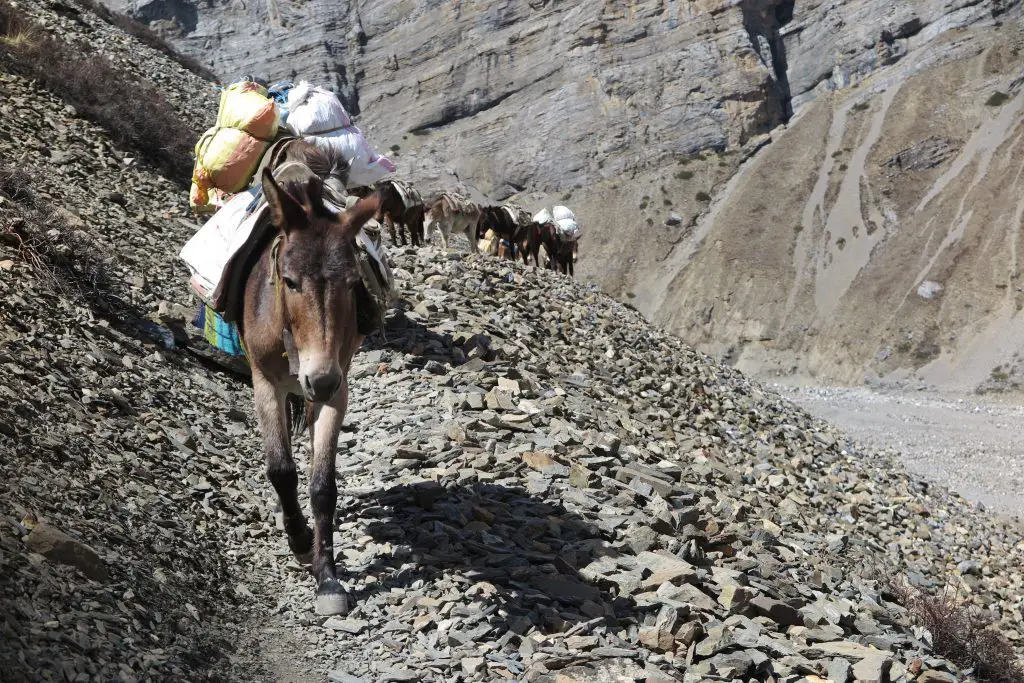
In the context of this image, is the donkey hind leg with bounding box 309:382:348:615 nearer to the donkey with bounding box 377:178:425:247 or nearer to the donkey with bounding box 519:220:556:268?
the donkey with bounding box 377:178:425:247

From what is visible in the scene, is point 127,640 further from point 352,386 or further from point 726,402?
point 726,402

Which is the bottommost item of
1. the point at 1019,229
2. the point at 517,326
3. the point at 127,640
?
the point at 1019,229

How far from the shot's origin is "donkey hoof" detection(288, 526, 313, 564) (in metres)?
5.72

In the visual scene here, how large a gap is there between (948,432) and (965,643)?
69.6ft

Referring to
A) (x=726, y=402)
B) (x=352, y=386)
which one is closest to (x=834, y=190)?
(x=726, y=402)

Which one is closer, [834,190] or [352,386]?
[352,386]

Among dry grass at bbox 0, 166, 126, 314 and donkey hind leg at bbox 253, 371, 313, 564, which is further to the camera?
dry grass at bbox 0, 166, 126, 314

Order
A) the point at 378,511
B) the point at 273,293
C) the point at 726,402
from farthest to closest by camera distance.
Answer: the point at 726,402 → the point at 378,511 → the point at 273,293

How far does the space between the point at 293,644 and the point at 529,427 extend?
175 inches

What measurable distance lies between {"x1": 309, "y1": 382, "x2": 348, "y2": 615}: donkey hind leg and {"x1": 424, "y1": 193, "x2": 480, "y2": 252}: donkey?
1894 cm

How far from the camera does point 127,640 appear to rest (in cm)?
431

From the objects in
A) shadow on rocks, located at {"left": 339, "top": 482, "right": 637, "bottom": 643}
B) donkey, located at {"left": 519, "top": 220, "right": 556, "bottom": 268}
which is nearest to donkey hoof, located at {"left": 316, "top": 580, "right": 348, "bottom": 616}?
shadow on rocks, located at {"left": 339, "top": 482, "right": 637, "bottom": 643}

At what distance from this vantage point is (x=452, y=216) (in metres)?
24.8

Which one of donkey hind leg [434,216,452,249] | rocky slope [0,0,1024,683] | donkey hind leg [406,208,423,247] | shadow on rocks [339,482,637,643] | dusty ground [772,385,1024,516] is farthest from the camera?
donkey hind leg [434,216,452,249]
